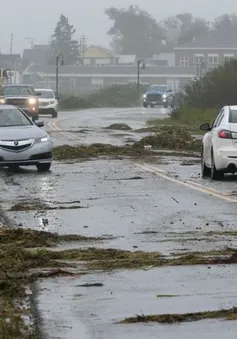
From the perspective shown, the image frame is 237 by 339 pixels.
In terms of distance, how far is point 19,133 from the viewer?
25.4m

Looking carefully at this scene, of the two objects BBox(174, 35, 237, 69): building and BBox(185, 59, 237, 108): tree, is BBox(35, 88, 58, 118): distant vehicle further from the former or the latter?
BBox(174, 35, 237, 69): building

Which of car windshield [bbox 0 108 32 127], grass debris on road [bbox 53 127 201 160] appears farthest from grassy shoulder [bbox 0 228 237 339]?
grass debris on road [bbox 53 127 201 160]

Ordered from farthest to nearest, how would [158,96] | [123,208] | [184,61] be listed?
[184,61]
[158,96]
[123,208]

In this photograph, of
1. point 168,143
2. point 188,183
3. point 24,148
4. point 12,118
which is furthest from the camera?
point 168,143

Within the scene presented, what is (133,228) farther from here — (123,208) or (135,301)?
(135,301)

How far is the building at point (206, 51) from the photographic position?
15462cm

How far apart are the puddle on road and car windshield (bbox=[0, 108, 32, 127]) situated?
1567cm

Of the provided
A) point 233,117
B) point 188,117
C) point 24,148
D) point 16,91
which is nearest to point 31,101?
point 16,91

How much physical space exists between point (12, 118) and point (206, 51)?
12937 centimetres

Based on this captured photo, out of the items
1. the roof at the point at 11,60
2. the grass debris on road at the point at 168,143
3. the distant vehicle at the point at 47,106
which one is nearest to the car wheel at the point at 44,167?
the grass debris on road at the point at 168,143

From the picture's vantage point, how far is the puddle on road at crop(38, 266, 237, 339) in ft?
27.1

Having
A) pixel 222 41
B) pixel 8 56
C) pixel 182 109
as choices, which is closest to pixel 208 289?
pixel 182 109

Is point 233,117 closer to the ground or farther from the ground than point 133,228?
farther from the ground

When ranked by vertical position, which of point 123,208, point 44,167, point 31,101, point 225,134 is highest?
point 225,134
